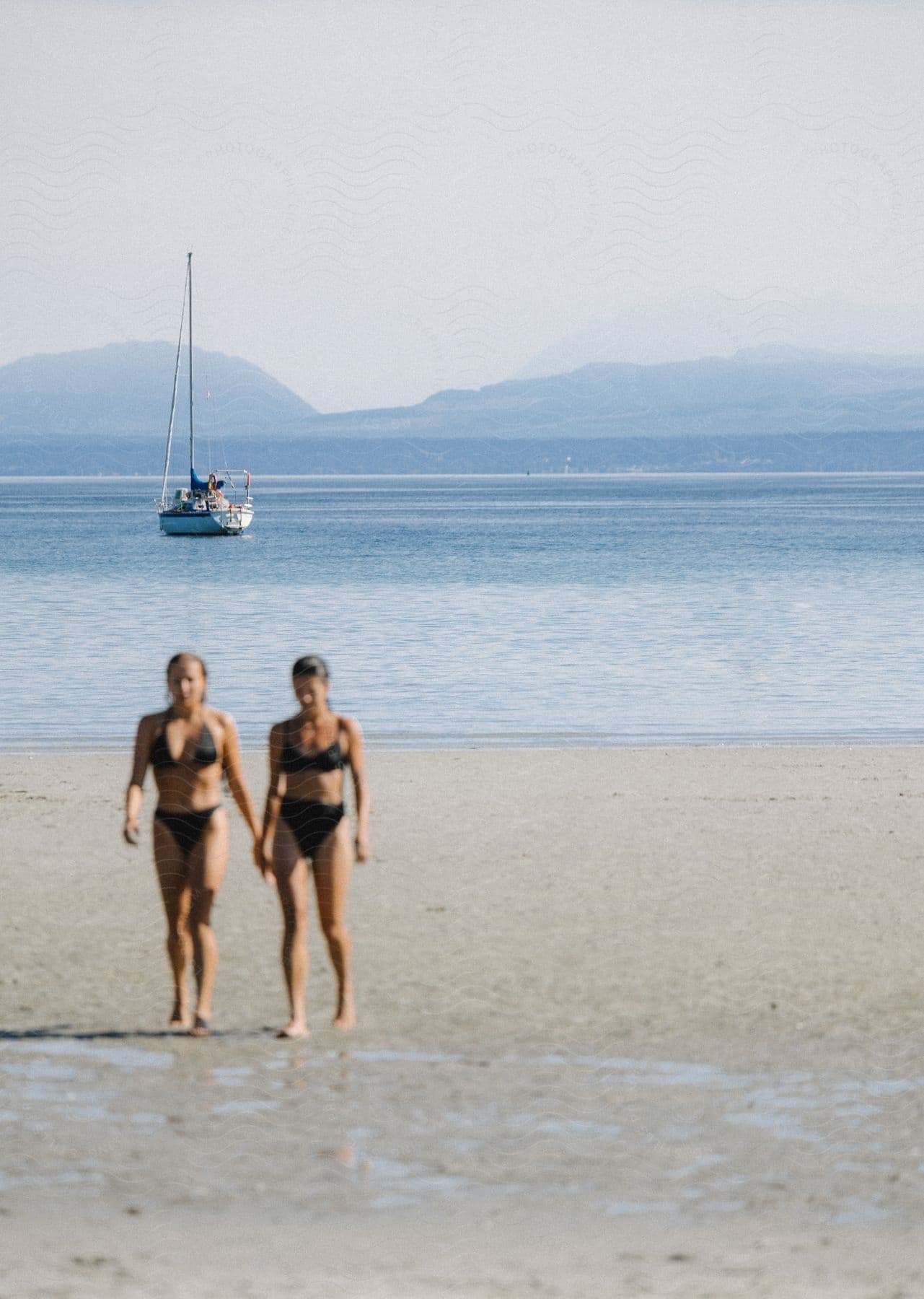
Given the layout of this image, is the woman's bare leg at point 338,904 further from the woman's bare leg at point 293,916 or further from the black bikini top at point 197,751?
the black bikini top at point 197,751

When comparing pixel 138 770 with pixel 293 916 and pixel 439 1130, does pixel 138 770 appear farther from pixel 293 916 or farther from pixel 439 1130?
pixel 439 1130

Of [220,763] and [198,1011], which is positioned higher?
[220,763]

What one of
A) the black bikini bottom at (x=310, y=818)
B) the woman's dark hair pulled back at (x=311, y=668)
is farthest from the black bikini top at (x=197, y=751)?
the woman's dark hair pulled back at (x=311, y=668)

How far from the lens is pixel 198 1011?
7.25 metres

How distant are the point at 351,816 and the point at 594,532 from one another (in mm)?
95193

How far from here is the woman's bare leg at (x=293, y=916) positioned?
6.95 m

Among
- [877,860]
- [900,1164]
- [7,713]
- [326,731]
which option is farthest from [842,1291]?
Answer: [7,713]

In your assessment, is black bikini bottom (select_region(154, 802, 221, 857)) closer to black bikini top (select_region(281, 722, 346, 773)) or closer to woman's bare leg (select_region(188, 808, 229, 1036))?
woman's bare leg (select_region(188, 808, 229, 1036))

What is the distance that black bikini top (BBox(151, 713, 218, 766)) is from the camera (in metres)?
6.91

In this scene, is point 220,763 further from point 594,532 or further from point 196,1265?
point 594,532

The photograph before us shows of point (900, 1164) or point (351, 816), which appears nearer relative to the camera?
point (900, 1164)

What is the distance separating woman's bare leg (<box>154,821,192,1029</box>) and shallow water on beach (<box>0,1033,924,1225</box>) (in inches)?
6.4

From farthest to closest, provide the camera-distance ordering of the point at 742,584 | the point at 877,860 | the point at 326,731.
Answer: the point at 742,584
the point at 877,860
the point at 326,731

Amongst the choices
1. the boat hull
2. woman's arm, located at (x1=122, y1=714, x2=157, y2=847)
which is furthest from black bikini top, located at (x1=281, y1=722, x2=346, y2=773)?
the boat hull
